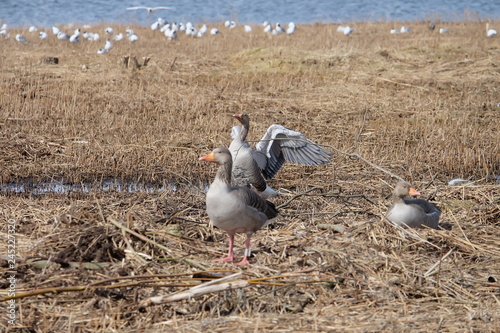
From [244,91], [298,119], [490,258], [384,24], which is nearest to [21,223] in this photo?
[490,258]

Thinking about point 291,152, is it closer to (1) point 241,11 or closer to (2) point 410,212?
(2) point 410,212

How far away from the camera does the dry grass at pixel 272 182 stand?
3939 millimetres

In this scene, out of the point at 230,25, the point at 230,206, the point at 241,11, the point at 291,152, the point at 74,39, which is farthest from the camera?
the point at 241,11

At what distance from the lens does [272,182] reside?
8.02m

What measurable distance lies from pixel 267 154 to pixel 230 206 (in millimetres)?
3223

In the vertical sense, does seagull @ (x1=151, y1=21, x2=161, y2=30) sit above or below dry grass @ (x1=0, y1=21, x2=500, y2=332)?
below

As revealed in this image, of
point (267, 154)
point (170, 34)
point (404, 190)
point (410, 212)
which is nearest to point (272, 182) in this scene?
point (267, 154)

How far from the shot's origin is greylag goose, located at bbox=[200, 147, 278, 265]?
4398mm

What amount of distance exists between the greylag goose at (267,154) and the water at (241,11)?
2114cm

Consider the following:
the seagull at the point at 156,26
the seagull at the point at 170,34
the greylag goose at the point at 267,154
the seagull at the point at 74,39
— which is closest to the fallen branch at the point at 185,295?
the greylag goose at the point at 267,154

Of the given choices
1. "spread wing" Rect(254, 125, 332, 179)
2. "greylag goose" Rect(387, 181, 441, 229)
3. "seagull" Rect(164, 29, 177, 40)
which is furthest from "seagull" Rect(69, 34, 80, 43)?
"greylag goose" Rect(387, 181, 441, 229)

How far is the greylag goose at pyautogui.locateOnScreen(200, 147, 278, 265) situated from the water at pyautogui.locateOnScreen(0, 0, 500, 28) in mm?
24061

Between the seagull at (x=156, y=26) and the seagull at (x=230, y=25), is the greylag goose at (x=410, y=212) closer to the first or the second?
the seagull at (x=230, y=25)

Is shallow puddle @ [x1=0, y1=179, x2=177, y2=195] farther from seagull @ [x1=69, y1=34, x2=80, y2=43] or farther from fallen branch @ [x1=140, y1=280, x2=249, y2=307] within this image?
seagull @ [x1=69, y1=34, x2=80, y2=43]
